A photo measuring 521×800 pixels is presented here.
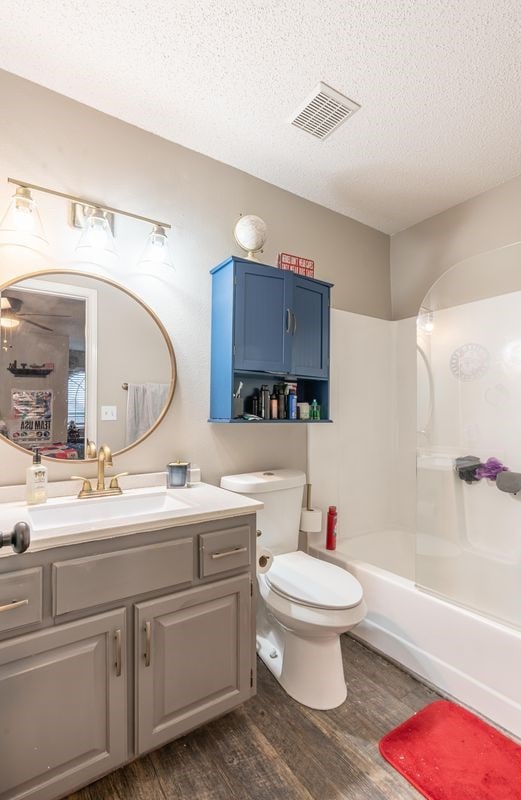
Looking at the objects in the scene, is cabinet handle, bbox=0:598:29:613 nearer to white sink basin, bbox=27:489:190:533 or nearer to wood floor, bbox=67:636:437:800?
white sink basin, bbox=27:489:190:533

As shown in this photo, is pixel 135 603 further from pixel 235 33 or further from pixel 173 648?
pixel 235 33

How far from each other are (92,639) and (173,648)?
27 centimetres

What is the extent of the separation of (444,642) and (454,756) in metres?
0.42

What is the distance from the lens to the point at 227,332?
6.21 ft

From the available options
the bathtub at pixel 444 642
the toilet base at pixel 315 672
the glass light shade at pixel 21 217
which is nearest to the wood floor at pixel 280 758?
the toilet base at pixel 315 672

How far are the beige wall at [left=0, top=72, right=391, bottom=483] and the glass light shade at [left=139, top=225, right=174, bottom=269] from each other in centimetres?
6

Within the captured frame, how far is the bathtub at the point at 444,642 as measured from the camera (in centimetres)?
153

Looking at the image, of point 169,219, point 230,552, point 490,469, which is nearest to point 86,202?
point 169,219

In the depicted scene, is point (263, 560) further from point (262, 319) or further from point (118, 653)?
point (262, 319)

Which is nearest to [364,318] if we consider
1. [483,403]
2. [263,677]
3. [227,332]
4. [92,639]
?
[483,403]

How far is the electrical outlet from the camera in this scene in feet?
5.62

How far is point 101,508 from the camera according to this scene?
5.08 ft

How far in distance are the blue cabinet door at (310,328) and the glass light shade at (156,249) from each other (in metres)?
0.66

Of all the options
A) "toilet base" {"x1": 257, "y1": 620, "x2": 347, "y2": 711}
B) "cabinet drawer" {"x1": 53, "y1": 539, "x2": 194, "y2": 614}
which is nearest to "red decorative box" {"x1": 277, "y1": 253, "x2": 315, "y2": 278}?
"cabinet drawer" {"x1": 53, "y1": 539, "x2": 194, "y2": 614}
